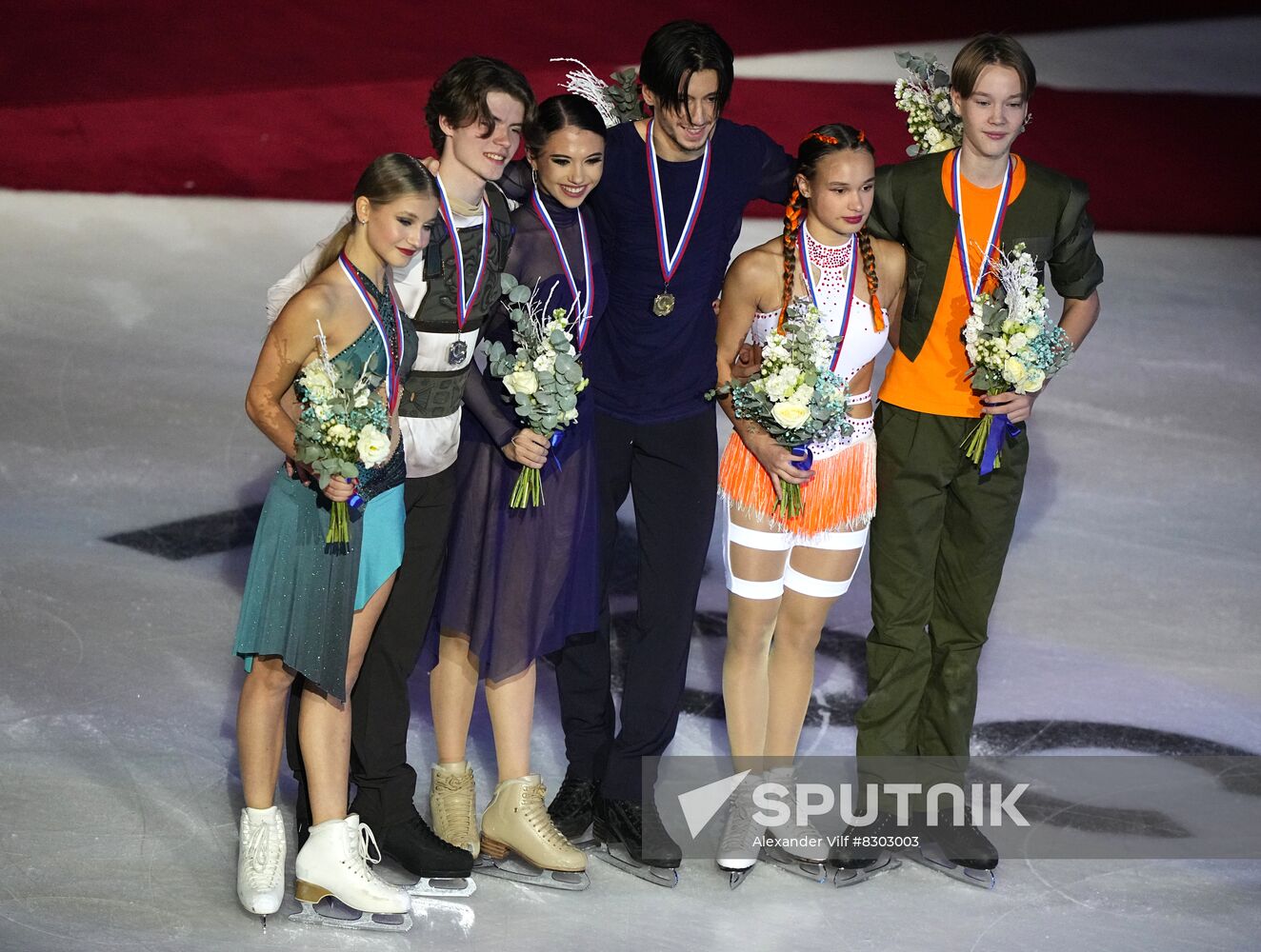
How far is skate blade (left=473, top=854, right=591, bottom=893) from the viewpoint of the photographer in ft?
13.0

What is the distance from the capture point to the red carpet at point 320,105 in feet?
30.0

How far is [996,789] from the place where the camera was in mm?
4520

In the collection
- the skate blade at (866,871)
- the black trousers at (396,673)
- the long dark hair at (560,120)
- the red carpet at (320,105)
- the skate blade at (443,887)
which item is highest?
the red carpet at (320,105)

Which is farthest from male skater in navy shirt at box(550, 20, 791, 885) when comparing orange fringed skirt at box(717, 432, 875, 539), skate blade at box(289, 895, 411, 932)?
skate blade at box(289, 895, 411, 932)

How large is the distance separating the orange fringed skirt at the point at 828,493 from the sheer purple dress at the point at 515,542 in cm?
38

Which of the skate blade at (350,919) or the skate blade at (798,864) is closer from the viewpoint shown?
the skate blade at (350,919)

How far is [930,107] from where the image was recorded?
4.10 meters

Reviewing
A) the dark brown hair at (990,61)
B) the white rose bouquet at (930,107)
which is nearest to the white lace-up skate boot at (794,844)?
the white rose bouquet at (930,107)

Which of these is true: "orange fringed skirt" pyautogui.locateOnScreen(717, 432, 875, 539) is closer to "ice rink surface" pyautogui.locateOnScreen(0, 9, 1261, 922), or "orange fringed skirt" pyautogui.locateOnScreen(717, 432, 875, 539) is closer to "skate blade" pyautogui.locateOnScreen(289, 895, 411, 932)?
"ice rink surface" pyautogui.locateOnScreen(0, 9, 1261, 922)

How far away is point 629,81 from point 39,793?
2.29 m

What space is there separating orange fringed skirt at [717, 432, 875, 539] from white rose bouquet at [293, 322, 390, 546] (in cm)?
99

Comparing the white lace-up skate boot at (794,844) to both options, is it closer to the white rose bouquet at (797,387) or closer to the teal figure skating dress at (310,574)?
the white rose bouquet at (797,387)

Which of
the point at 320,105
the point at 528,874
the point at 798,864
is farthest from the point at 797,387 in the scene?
the point at 320,105

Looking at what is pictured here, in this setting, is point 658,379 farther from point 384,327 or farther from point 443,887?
point 443,887
